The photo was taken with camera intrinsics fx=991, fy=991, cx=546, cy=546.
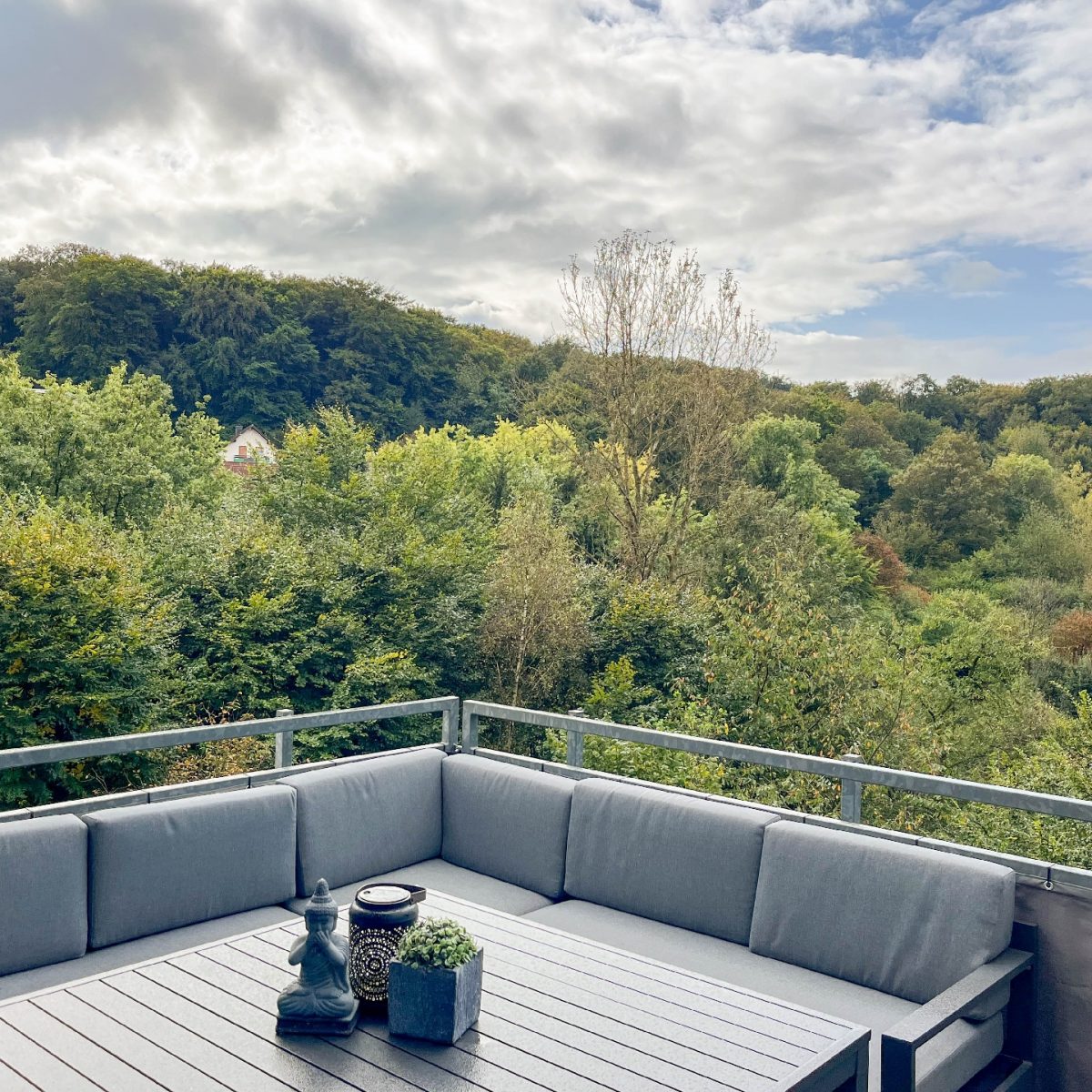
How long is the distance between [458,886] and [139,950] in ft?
3.60

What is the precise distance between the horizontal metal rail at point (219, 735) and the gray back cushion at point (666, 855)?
882mm

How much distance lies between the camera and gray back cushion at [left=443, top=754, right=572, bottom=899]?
3.45m

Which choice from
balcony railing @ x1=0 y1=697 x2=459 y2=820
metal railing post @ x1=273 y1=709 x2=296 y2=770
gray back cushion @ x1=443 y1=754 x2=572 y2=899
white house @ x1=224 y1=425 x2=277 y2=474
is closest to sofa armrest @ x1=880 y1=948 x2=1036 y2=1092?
gray back cushion @ x1=443 y1=754 x2=572 y2=899

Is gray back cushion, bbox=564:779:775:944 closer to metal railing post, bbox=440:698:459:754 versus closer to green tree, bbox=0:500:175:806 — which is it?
metal railing post, bbox=440:698:459:754

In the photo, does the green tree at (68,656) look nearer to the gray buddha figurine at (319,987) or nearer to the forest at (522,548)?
the forest at (522,548)

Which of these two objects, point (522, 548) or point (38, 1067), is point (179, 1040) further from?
point (522, 548)

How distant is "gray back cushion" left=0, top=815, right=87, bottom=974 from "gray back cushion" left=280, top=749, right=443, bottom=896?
72 centimetres

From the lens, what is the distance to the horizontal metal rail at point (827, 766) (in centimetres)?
255

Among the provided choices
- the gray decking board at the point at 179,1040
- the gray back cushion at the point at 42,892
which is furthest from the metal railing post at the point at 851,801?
the gray back cushion at the point at 42,892

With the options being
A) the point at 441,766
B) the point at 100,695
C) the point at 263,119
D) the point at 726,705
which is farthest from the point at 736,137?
the point at 441,766

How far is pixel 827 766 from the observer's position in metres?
3.00

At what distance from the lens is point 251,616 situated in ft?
30.1

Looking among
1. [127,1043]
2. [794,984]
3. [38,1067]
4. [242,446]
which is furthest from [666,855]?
[242,446]

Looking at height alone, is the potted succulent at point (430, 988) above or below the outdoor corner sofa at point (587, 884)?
above
